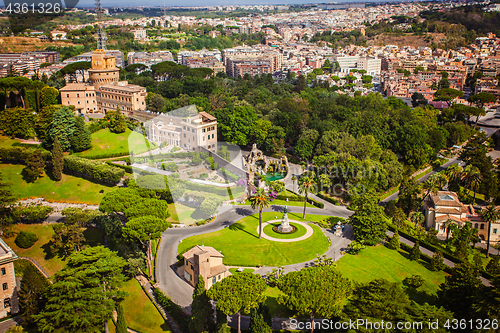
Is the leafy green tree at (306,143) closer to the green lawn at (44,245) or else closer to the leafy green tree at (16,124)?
the green lawn at (44,245)

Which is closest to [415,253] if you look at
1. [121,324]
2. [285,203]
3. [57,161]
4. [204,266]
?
[285,203]

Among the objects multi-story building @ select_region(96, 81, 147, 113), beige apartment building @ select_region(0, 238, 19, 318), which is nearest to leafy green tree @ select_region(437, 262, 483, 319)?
beige apartment building @ select_region(0, 238, 19, 318)

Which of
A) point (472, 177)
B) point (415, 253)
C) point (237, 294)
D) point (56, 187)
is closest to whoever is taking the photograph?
point (237, 294)

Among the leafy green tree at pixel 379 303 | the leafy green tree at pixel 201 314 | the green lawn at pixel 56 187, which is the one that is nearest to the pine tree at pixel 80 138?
the green lawn at pixel 56 187

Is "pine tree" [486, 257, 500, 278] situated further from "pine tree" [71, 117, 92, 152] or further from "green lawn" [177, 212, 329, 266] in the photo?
"pine tree" [71, 117, 92, 152]

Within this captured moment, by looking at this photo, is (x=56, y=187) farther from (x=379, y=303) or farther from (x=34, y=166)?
(x=379, y=303)
